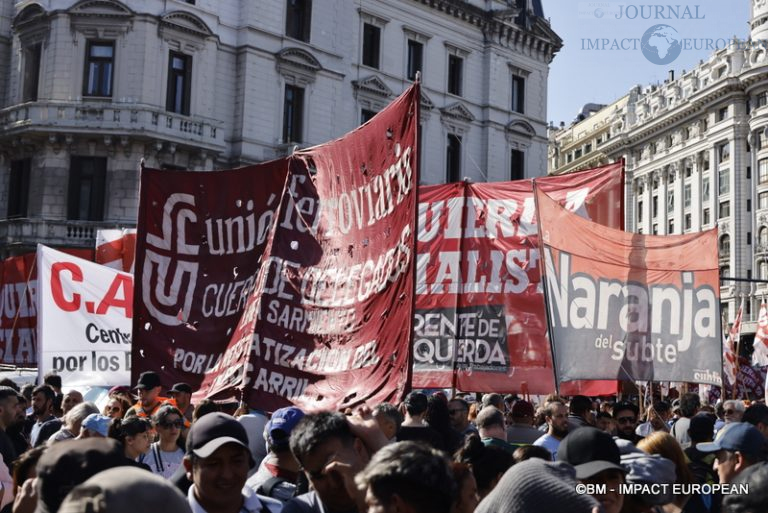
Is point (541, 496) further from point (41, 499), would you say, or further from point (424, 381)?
point (424, 381)

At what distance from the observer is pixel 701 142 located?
7450 centimetres

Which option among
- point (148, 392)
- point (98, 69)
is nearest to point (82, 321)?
point (148, 392)

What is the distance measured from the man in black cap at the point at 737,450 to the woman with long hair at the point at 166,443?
3673 mm

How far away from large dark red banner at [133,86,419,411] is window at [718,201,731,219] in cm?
6729

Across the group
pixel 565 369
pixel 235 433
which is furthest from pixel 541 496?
pixel 565 369

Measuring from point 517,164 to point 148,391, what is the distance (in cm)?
3511

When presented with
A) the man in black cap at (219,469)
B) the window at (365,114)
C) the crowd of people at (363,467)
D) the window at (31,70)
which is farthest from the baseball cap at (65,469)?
the window at (365,114)

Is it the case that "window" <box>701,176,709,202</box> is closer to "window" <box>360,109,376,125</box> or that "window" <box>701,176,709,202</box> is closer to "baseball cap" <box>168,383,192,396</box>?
"window" <box>360,109,376,125</box>

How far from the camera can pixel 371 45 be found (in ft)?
122

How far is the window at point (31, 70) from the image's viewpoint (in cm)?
3058

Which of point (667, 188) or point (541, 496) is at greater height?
point (667, 188)

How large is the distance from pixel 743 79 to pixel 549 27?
101ft

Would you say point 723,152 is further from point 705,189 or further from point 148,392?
point 148,392

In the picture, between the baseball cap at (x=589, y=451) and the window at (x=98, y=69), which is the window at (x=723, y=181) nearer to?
the window at (x=98, y=69)
